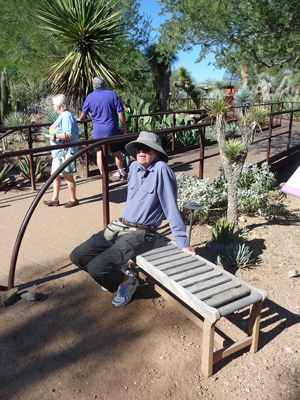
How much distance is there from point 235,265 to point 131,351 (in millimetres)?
1690

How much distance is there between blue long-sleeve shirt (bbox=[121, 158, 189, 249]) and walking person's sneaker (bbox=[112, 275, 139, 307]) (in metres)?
0.50

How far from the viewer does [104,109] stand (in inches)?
213

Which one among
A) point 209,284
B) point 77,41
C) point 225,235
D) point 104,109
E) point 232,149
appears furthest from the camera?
point 77,41

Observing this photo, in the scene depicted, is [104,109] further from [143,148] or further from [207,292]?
[207,292]

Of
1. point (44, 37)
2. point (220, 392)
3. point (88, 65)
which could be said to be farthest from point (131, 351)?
point (44, 37)

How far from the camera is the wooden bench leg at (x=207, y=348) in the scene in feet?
7.15

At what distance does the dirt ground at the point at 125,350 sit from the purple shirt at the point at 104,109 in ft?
9.00

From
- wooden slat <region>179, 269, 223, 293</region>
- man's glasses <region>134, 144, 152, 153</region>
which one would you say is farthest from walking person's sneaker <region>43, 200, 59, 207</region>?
wooden slat <region>179, 269, 223, 293</region>

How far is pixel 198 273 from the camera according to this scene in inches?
104

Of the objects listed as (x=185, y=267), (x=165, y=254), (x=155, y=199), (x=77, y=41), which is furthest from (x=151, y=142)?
(x=77, y=41)

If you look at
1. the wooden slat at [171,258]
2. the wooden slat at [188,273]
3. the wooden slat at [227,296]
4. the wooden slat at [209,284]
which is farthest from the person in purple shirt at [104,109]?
the wooden slat at [227,296]

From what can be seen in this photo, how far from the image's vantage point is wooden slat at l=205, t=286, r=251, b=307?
2.27m

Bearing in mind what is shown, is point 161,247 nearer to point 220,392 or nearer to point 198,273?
point 198,273

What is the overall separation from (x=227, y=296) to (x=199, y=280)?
0.75 ft
